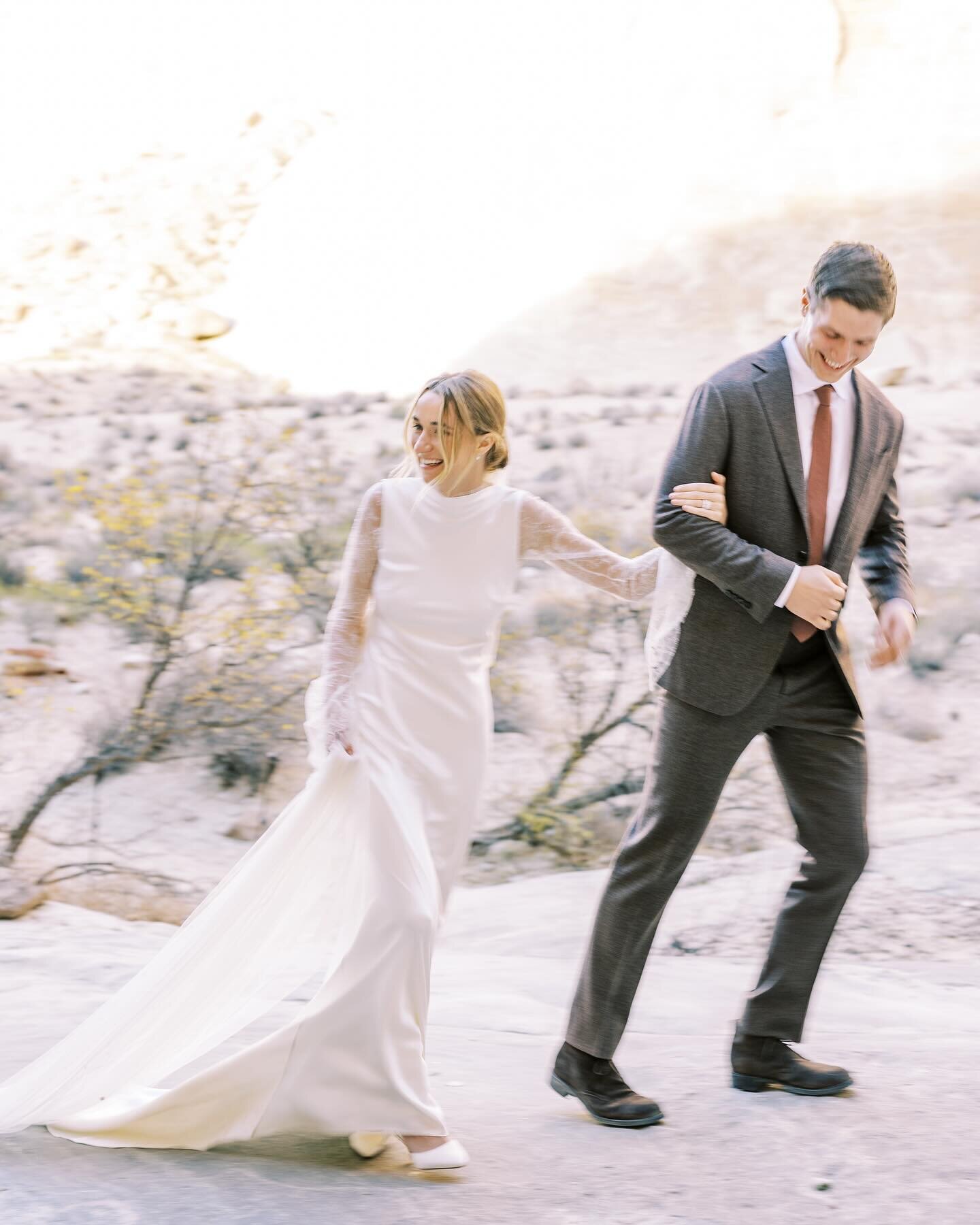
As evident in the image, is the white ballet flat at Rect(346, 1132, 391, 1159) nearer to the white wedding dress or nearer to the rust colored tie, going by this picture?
the white wedding dress

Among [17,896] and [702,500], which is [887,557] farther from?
[17,896]

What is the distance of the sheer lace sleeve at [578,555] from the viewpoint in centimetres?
303

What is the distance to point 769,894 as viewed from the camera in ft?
18.7

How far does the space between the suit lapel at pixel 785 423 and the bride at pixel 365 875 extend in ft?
0.59

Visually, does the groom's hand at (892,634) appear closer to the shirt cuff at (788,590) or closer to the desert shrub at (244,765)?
the shirt cuff at (788,590)

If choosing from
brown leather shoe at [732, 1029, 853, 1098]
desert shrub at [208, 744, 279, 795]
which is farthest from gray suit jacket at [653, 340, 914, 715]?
desert shrub at [208, 744, 279, 795]

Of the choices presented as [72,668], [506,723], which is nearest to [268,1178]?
[506,723]

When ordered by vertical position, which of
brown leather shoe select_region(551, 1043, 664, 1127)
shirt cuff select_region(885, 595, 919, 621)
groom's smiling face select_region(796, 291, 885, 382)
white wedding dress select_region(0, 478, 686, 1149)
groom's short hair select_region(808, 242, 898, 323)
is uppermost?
groom's short hair select_region(808, 242, 898, 323)

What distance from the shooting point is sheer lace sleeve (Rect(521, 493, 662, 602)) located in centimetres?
303

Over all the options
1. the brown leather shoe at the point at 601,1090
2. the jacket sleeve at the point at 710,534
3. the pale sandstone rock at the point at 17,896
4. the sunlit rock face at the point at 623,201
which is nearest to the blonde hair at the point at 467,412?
the jacket sleeve at the point at 710,534

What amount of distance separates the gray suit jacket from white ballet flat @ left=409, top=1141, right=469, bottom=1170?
101 centimetres

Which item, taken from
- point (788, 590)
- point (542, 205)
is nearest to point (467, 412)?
point (788, 590)

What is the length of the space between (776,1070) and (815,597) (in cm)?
110

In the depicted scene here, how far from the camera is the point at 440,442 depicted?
9.53 ft
